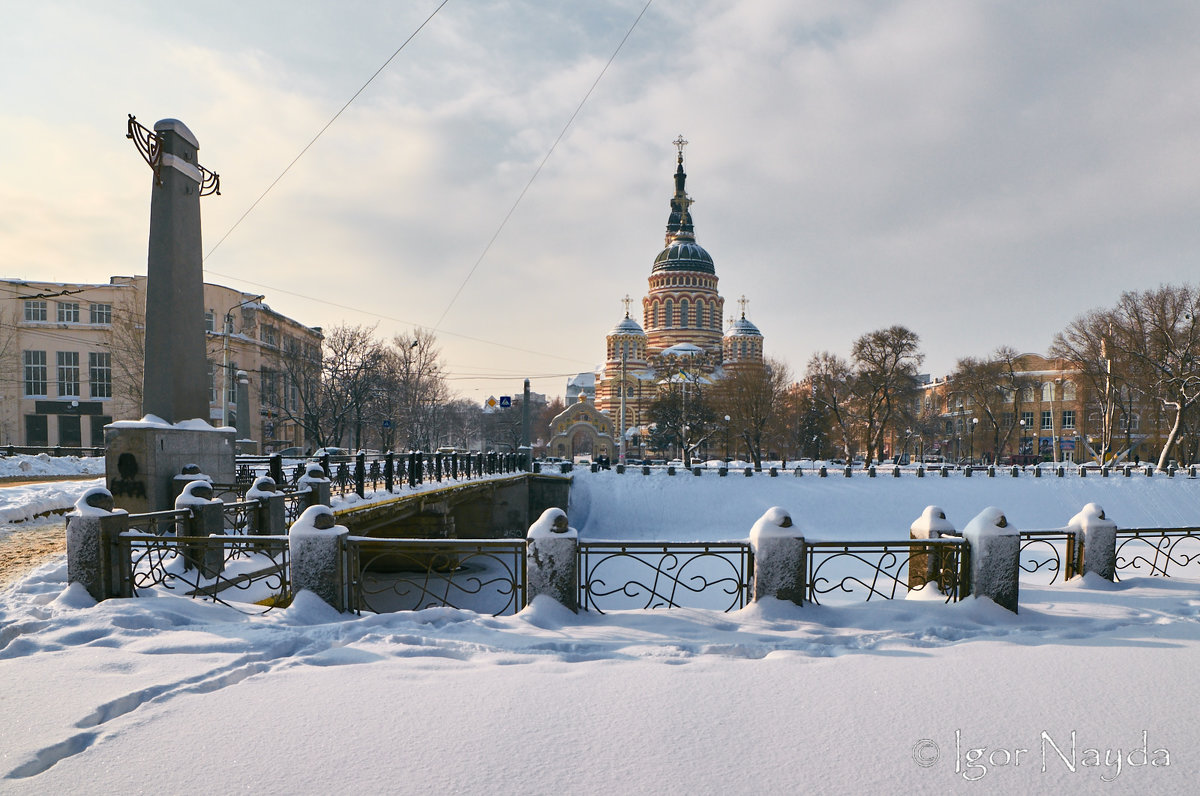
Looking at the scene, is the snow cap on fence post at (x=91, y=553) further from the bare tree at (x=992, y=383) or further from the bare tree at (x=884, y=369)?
the bare tree at (x=992, y=383)

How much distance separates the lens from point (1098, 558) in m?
8.31

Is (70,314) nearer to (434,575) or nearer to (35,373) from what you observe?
(35,373)

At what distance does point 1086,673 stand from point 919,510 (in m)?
29.5

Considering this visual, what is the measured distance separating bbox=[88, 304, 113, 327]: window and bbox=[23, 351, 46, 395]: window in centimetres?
396

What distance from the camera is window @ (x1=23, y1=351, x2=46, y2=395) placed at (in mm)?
44678

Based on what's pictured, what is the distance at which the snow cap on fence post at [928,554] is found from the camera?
24.3 feet

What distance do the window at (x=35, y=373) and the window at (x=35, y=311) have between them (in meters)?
2.41

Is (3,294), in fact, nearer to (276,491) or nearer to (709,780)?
(276,491)

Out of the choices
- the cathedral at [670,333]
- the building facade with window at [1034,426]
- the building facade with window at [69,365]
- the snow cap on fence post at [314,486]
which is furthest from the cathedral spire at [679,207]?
the snow cap on fence post at [314,486]

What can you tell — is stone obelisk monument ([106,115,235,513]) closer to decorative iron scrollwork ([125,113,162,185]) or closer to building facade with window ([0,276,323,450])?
decorative iron scrollwork ([125,113,162,185])

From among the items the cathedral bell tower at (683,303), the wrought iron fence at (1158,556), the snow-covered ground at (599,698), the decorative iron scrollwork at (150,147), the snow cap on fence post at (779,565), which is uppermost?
the cathedral bell tower at (683,303)

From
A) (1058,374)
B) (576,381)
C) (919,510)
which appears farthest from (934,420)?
(576,381)

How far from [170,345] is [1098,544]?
14807mm

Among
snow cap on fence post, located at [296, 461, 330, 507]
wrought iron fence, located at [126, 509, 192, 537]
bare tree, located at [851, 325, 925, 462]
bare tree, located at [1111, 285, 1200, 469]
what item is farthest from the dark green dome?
wrought iron fence, located at [126, 509, 192, 537]
